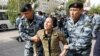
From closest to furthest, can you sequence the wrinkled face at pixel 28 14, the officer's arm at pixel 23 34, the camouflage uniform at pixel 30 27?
1. the wrinkled face at pixel 28 14
2. the officer's arm at pixel 23 34
3. the camouflage uniform at pixel 30 27

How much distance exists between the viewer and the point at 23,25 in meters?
5.32

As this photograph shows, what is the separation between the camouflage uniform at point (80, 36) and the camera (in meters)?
4.47

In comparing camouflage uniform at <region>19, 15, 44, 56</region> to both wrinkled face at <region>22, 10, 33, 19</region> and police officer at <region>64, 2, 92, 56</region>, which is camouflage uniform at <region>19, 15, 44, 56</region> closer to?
wrinkled face at <region>22, 10, 33, 19</region>

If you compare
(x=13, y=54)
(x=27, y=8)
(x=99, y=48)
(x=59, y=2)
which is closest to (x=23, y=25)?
(x=27, y=8)

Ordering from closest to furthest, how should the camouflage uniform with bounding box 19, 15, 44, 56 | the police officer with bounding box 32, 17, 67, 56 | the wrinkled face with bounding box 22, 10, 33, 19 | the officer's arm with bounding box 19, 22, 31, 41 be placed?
the police officer with bounding box 32, 17, 67, 56 < the wrinkled face with bounding box 22, 10, 33, 19 < the officer's arm with bounding box 19, 22, 31, 41 < the camouflage uniform with bounding box 19, 15, 44, 56

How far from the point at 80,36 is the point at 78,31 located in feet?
0.28

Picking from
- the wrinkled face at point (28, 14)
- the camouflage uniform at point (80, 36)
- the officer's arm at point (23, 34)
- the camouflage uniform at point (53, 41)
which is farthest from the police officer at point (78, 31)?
the officer's arm at point (23, 34)

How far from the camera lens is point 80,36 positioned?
4484 millimetres

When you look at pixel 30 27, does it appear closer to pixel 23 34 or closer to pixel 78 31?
pixel 23 34

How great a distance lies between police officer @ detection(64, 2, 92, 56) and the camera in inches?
175

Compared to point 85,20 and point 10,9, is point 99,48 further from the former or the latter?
point 10,9

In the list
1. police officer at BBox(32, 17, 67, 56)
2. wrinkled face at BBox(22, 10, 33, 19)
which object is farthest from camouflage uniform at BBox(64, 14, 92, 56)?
wrinkled face at BBox(22, 10, 33, 19)

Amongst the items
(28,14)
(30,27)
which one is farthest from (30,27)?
(28,14)

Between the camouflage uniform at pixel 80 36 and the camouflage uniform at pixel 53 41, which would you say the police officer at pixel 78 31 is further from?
the camouflage uniform at pixel 53 41
